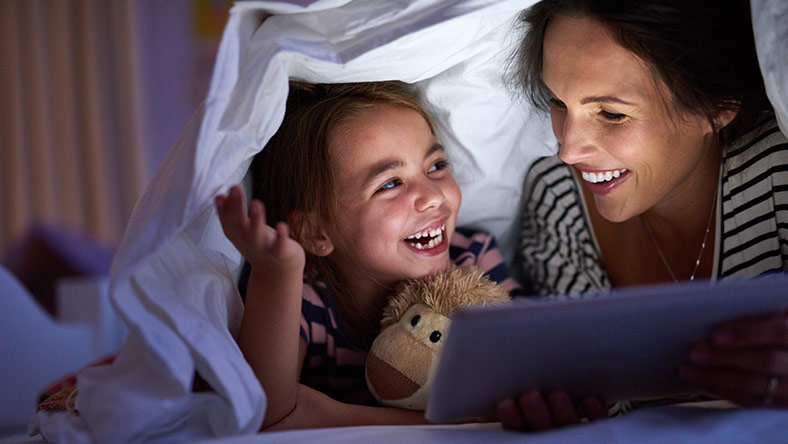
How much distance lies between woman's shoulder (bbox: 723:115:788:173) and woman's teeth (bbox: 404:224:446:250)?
47cm

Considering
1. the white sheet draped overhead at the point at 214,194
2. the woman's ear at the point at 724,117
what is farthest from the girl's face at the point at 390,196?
the woman's ear at the point at 724,117

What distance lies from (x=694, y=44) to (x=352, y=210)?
0.56 meters

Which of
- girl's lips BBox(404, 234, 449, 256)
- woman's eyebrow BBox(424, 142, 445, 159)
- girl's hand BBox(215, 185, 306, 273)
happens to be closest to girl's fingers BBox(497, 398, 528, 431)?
girl's hand BBox(215, 185, 306, 273)

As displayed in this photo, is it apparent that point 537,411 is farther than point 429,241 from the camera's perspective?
No

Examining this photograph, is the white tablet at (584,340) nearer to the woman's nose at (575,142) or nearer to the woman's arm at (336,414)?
the woman's arm at (336,414)

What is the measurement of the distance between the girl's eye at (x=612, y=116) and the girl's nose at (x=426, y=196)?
0.28m

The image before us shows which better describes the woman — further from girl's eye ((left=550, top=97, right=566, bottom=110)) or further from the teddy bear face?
the teddy bear face

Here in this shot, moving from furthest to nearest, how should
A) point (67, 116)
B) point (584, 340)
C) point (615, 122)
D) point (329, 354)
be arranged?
point (67, 116)
point (329, 354)
point (615, 122)
point (584, 340)

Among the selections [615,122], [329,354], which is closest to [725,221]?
[615,122]

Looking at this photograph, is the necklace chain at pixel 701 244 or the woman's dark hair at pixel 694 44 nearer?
the woman's dark hair at pixel 694 44

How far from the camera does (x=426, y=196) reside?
1.06 m

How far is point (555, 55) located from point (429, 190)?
0.93 ft

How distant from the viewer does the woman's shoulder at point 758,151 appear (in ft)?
3.29

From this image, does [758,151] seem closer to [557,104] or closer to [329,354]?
[557,104]
